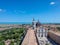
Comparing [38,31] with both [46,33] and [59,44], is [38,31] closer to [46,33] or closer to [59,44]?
[46,33]

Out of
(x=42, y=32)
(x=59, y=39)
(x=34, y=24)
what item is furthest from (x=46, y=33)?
(x=59, y=39)

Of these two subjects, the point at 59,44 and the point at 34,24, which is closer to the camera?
the point at 59,44

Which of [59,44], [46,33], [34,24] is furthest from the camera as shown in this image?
[34,24]

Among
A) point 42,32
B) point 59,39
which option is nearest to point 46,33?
point 42,32

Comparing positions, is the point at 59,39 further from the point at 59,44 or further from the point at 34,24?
the point at 34,24

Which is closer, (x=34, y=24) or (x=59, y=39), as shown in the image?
(x=59, y=39)

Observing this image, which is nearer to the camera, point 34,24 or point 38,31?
point 38,31

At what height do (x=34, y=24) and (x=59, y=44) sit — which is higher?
(x=34, y=24)

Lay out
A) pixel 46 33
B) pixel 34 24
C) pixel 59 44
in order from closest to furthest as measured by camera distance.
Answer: pixel 59 44
pixel 46 33
pixel 34 24
